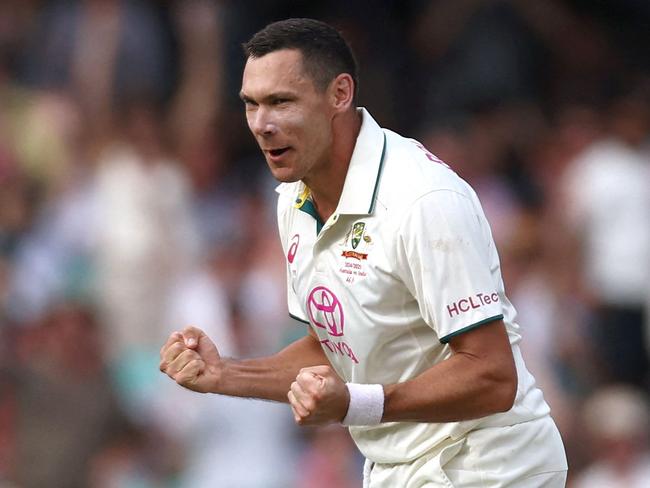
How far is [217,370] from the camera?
474 centimetres

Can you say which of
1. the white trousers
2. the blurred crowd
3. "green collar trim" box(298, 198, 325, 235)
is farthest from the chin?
the blurred crowd

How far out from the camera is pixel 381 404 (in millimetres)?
4289

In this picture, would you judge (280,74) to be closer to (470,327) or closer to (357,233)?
(357,233)

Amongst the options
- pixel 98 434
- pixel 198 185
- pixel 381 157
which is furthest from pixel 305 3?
pixel 381 157

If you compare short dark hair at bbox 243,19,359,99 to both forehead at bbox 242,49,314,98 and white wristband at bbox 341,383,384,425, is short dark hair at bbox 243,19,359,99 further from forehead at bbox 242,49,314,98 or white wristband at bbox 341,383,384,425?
white wristband at bbox 341,383,384,425

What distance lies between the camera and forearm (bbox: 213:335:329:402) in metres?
4.78

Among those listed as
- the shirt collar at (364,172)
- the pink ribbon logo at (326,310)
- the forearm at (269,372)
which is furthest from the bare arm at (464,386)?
Result: the forearm at (269,372)

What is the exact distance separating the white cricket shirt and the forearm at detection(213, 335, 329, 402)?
212 mm

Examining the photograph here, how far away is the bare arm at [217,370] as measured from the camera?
469cm

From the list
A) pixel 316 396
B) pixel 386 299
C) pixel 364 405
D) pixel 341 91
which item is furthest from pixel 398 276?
pixel 341 91

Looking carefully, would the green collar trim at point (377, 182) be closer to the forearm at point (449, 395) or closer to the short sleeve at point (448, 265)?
the short sleeve at point (448, 265)

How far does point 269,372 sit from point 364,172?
0.82 metres

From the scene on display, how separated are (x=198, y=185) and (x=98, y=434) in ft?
9.44

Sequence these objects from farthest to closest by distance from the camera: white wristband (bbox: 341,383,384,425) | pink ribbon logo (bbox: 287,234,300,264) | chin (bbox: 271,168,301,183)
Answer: pink ribbon logo (bbox: 287,234,300,264) → chin (bbox: 271,168,301,183) → white wristband (bbox: 341,383,384,425)
